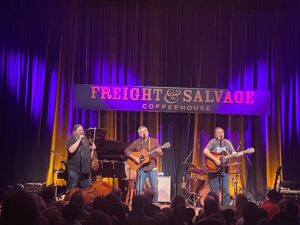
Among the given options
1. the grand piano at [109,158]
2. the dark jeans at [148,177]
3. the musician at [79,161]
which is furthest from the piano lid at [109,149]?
the musician at [79,161]

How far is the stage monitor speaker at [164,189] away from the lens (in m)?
13.6

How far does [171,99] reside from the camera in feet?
48.7

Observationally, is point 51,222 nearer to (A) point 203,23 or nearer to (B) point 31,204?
(B) point 31,204

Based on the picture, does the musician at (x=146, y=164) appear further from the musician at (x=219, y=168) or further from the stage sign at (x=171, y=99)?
the stage sign at (x=171, y=99)

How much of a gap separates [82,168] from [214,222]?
23.0 ft

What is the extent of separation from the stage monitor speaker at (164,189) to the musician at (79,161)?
2809 mm

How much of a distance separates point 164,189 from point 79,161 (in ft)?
10.7

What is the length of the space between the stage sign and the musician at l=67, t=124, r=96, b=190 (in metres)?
3.46

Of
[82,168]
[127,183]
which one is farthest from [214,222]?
[127,183]

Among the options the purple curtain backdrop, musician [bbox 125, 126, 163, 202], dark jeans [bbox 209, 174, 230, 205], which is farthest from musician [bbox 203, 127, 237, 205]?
the purple curtain backdrop

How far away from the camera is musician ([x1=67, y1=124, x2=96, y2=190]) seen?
11.3 m

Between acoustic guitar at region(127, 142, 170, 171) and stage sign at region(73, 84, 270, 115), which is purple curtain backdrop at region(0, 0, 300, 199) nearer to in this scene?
stage sign at region(73, 84, 270, 115)

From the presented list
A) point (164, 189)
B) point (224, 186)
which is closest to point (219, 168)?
point (224, 186)

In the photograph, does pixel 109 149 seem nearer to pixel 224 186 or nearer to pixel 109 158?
pixel 109 158
